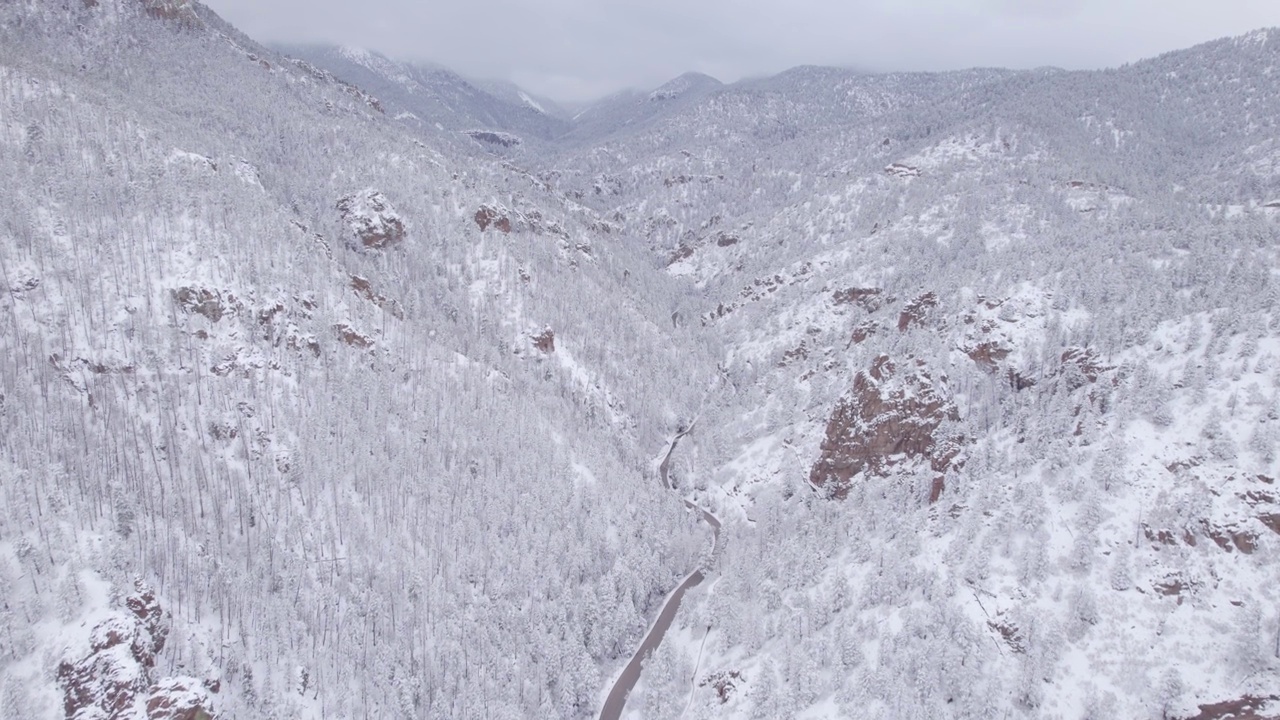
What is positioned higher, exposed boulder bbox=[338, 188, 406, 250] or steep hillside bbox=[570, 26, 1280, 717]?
exposed boulder bbox=[338, 188, 406, 250]

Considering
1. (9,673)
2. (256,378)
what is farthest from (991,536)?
(256,378)

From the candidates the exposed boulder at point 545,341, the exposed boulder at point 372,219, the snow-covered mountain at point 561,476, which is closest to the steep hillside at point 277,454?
the snow-covered mountain at point 561,476

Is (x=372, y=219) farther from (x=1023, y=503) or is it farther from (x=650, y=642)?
(x=1023, y=503)

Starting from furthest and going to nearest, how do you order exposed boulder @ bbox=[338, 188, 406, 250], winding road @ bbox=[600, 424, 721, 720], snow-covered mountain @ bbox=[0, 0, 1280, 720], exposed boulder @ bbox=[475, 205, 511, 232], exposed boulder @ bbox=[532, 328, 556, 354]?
1. exposed boulder @ bbox=[475, 205, 511, 232]
2. exposed boulder @ bbox=[338, 188, 406, 250]
3. exposed boulder @ bbox=[532, 328, 556, 354]
4. winding road @ bbox=[600, 424, 721, 720]
5. snow-covered mountain @ bbox=[0, 0, 1280, 720]

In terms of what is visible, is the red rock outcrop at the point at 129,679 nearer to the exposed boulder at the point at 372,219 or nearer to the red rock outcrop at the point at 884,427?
the red rock outcrop at the point at 884,427

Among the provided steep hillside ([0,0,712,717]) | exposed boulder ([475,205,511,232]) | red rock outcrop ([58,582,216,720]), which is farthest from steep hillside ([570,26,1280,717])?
exposed boulder ([475,205,511,232])

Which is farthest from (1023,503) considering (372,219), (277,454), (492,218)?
(492,218)

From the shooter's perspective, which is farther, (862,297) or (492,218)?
(492,218)

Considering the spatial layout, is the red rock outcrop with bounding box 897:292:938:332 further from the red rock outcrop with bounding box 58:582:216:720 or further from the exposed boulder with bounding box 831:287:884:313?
the red rock outcrop with bounding box 58:582:216:720
